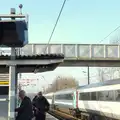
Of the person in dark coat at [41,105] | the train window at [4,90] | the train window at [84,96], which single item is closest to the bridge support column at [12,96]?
the train window at [4,90]

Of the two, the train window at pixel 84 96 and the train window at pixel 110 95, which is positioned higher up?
the train window at pixel 110 95

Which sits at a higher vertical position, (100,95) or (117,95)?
(117,95)

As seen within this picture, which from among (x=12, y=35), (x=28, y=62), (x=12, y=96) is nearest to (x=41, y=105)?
(x=28, y=62)

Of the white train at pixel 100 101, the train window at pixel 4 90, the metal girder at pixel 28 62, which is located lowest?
the white train at pixel 100 101

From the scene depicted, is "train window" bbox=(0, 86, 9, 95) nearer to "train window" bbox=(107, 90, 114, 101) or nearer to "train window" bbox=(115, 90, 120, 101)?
"train window" bbox=(115, 90, 120, 101)

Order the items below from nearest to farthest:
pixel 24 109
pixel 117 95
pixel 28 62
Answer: pixel 28 62 < pixel 24 109 < pixel 117 95

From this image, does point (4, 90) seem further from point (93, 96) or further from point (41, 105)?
point (93, 96)

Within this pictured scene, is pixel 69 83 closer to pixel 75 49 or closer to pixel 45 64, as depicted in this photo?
pixel 75 49

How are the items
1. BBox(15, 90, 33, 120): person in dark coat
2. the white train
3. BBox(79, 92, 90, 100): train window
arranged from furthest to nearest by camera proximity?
BBox(79, 92, 90, 100): train window → the white train → BBox(15, 90, 33, 120): person in dark coat

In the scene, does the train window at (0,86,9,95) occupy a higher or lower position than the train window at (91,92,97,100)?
higher

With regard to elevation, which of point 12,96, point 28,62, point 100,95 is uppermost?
point 28,62

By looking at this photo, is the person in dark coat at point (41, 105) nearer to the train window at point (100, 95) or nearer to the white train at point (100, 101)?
the white train at point (100, 101)

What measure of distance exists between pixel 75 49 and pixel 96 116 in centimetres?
1935

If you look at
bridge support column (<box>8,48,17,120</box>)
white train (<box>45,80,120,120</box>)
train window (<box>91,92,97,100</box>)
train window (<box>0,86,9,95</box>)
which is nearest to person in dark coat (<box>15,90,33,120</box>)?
train window (<box>0,86,9,95</box>)
